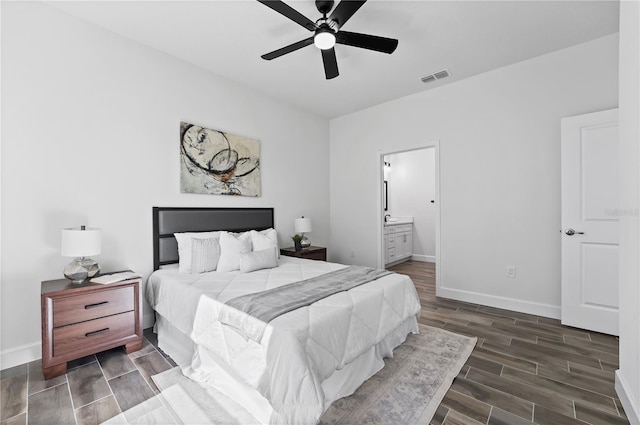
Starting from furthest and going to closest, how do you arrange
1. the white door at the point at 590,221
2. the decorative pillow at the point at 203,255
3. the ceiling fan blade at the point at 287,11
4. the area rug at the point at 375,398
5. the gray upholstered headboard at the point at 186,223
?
the gray upholstered headboard at the point at 186,223
the decorative pillow at the point at 203,255
the white door at the point at 590,221
the ceiling fan blade at the point at 287,11
the area rug at the point at 375,398

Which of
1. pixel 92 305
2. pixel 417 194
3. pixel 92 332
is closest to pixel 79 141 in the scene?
pixel 92 305

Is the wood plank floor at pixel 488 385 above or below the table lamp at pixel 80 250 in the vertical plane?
below

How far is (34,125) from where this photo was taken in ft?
7.54

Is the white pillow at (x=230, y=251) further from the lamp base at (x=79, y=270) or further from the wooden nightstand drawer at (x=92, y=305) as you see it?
the lamp base at (x=79, y=270)

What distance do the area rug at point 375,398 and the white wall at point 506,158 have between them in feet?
5.23

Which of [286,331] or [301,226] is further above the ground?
[301,226]

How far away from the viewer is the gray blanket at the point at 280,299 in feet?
5.54

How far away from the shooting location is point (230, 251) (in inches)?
116

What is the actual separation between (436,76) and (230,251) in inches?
127

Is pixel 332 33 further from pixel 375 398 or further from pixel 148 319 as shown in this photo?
pixel 148 319

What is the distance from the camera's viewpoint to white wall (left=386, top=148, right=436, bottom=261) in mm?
6453

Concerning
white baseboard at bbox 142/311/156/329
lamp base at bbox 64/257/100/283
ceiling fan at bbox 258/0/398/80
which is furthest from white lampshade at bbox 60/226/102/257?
ceiling fan at bbox 258/0/398/80

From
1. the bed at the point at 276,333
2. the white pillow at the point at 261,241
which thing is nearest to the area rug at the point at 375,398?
the bed at the point at 276,333

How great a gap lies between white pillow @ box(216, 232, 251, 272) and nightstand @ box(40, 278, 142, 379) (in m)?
0.73
